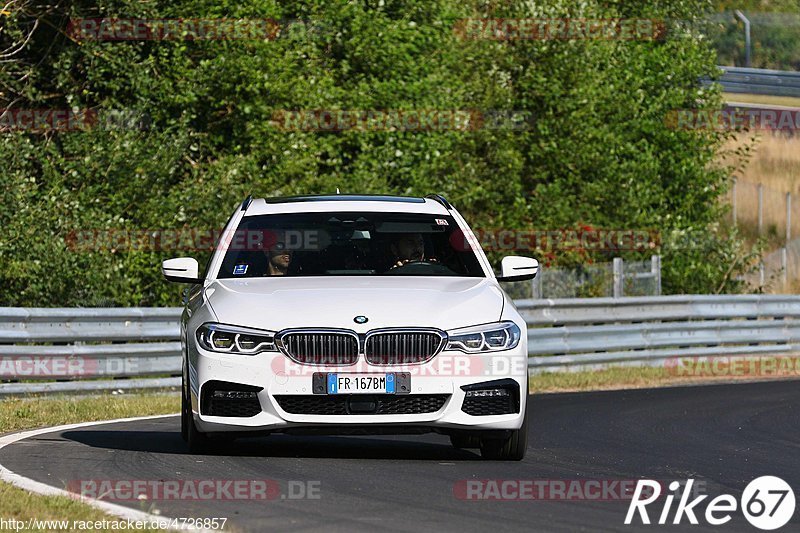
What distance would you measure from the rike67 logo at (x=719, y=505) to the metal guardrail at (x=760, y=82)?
45279mm

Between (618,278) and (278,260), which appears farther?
(618,278)

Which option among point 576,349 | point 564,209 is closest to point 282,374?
point 576,349

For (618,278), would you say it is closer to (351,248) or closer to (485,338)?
(351,248)

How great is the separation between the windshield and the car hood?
33 centimetres

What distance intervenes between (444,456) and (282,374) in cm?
143

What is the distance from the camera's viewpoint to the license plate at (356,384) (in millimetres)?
8859

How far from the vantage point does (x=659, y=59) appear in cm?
3344

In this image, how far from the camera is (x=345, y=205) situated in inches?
419

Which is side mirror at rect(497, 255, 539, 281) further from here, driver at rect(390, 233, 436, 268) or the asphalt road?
the asphalt road

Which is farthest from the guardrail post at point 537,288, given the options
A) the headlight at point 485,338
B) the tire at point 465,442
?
the headlight at point 485,338

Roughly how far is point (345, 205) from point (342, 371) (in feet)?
6.72

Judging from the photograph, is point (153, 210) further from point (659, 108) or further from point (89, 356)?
point (659, 108)
